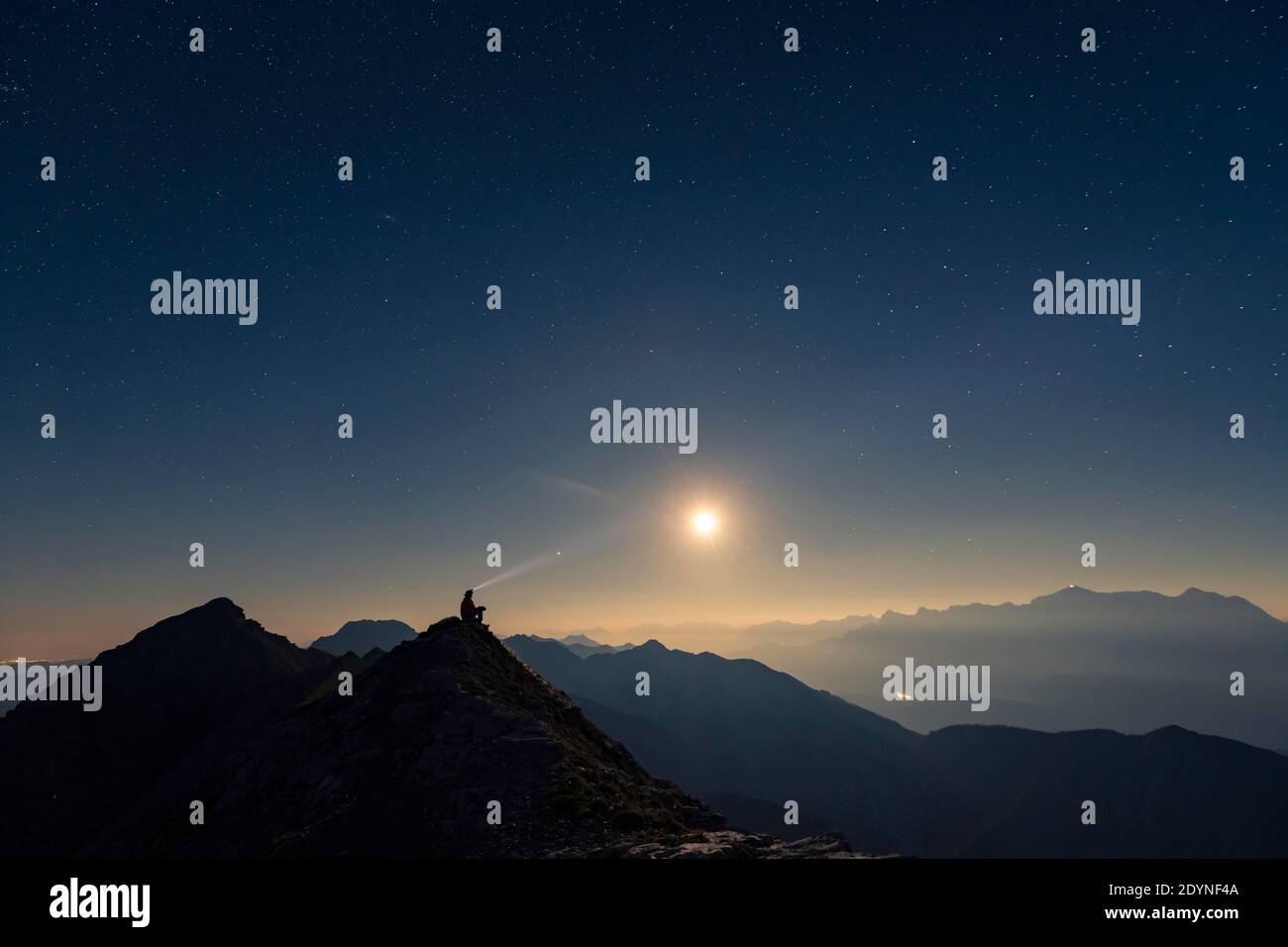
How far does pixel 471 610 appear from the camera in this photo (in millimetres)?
43094

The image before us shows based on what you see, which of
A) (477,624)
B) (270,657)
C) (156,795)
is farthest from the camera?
(270,657)

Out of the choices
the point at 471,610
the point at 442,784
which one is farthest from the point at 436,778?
the point at 471,610

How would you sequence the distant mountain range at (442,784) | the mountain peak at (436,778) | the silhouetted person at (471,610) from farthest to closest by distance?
the silhouetted person at (471,610)
the mountain peak at (436,778)
the distant mountain range at (442,784)

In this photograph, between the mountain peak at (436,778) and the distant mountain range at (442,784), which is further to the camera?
the mountain peak at (436,778)

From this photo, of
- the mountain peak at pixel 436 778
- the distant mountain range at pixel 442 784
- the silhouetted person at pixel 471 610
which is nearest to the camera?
the distant mountain range at pixel 442 784

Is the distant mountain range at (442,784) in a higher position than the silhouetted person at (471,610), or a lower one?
lower

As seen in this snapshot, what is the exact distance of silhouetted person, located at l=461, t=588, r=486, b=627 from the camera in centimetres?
4275

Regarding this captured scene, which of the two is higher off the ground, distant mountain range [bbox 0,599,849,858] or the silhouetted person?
the silhouetted person

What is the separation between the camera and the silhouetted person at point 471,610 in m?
42.8

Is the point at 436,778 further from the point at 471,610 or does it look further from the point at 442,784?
the point at 471,610

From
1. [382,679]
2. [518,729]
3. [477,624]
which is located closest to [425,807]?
[518,729]
